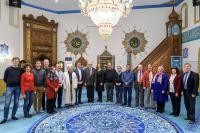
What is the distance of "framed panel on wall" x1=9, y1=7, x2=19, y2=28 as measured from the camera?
32.9 feet

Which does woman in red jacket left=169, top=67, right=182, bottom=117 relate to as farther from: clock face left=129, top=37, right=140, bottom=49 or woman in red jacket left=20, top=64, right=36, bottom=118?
clock face left=129, top=37, right=140, bottom=49

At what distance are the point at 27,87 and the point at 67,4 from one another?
24.1 feet

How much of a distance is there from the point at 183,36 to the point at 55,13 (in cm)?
699

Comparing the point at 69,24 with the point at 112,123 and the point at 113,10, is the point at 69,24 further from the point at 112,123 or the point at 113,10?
the point at 112,123

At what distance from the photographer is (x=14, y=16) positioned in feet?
33.9

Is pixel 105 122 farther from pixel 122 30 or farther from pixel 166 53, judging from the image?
pixel 122 30

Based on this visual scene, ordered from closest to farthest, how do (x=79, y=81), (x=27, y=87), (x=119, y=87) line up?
(x=27, y=87), (x=119, y=87), (x=79, y=81)

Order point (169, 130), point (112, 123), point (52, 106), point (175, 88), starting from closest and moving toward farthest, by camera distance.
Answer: point (169, 130) → point (112, 123) → point (175, 88) → point (52, 106)

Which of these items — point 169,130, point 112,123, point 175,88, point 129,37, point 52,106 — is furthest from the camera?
point 129,37

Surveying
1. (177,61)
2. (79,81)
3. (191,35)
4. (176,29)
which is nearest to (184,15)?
(176,29)

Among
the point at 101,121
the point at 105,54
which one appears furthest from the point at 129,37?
the point at 101,121

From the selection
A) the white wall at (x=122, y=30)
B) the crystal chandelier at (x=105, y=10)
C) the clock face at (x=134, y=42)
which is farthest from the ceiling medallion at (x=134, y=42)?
the crystal chandelier at (x=105, y=10)

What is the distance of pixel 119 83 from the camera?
7.37 m

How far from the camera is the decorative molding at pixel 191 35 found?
9.18 meters
